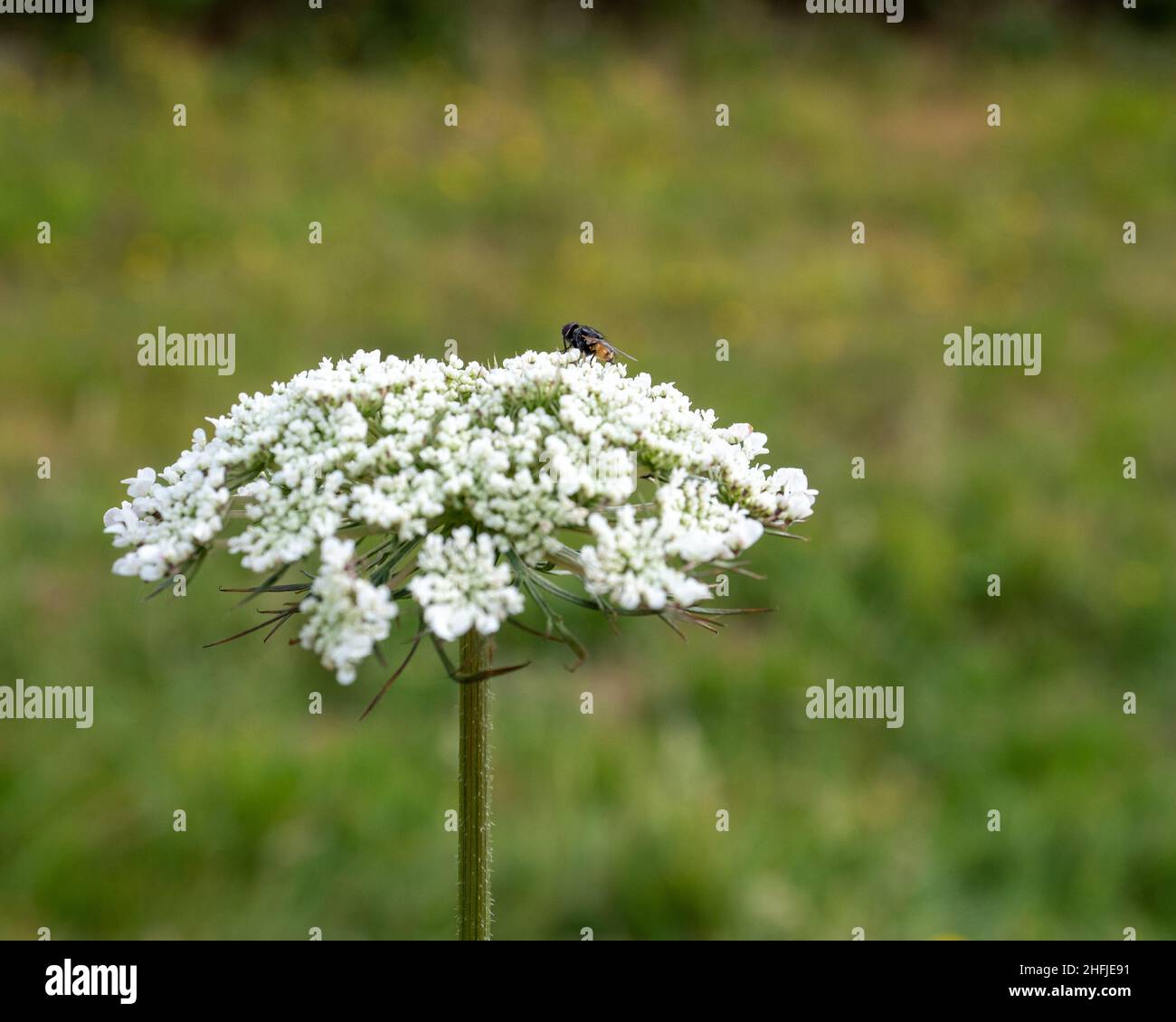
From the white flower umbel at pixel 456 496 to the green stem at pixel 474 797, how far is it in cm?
13

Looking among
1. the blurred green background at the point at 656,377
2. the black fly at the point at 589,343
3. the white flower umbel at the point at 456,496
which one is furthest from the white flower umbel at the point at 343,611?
the blurred green background at the point at 656,377

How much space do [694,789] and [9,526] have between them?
5734 millimetres

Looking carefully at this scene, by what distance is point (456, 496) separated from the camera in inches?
93.2

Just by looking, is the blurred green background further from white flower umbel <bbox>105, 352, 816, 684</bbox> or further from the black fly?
white flower umbel <bbox>105, 352, 816, 684</bbox>

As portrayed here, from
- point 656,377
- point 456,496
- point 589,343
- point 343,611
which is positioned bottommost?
point 343,611

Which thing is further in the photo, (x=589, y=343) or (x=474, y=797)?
(x=589, y=343)

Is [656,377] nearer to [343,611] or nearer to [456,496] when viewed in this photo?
[456,496]

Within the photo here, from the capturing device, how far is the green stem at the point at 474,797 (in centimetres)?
236

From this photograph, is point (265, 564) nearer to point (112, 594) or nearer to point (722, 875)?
point (722, 875)

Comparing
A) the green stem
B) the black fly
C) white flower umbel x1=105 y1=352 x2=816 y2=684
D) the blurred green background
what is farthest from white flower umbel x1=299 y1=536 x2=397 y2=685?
the blurred green background

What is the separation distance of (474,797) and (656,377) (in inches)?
338

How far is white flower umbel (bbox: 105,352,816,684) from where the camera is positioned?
7.27ft

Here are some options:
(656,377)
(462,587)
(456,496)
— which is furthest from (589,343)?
(656,377)

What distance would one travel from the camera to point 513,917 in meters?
5.68
